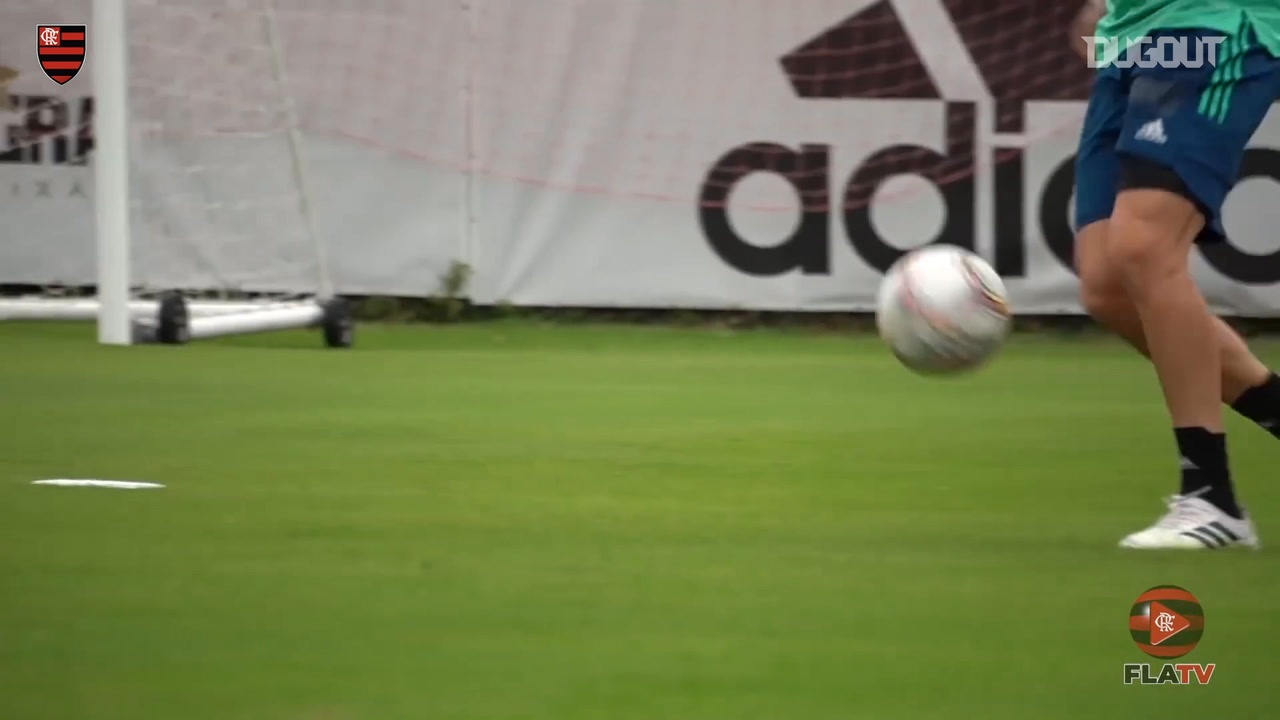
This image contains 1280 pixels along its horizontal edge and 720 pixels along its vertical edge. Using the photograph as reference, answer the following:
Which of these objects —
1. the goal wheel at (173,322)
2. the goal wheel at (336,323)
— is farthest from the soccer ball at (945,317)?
the goal wheel at (336,323)

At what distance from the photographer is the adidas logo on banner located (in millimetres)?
4164

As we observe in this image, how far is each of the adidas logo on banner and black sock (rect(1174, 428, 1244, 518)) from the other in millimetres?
→ 579

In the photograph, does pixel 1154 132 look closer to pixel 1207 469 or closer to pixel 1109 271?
pixel 1109 271

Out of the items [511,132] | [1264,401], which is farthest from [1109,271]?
[511,132]

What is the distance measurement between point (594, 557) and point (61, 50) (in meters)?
8.60

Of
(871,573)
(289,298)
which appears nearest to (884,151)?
(289,298)

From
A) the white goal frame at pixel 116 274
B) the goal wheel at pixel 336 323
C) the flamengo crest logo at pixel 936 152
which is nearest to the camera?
the white goal frame at pixel 116 274

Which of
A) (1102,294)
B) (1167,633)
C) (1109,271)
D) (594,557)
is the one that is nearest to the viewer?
(1167,633)

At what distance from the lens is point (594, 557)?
396 centimetres

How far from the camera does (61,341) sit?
992 centimetres

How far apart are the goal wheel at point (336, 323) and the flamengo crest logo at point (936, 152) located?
233cm

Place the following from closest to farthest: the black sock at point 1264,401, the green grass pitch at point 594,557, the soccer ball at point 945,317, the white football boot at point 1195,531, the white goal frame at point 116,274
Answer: the green grass pitch at point 594,557
the white football boot at point 1195,531
the black sock at point 1264,401
the soccer ball at point 945,317
the white goal frame at point 116,274

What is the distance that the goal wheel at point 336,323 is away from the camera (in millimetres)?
10055

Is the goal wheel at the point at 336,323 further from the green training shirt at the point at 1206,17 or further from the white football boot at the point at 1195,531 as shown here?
the white football boot at the point at 1195,531
